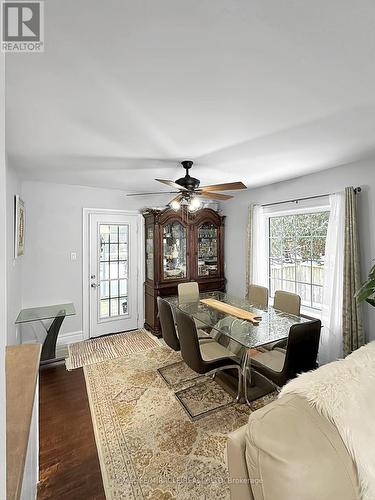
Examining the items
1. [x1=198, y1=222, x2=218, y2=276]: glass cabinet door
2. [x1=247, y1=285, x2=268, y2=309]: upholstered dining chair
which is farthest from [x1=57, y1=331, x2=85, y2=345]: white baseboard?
[x1=247, y1=285, x2=268, y2=309]: upholstered dining chair

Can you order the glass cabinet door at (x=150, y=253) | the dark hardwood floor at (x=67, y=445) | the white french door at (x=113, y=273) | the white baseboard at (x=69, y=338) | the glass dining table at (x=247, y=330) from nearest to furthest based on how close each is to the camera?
1. the dark hardwood floor at (x=67, y=445)
2. the glass dining table at (x=247, y=330)
3. the white baseboard at (x=69, y=338)
4. the white french door at (x=113, y=273)
5. the glass cabinet door at (x=150, y=253)

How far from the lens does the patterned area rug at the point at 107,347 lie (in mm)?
3193

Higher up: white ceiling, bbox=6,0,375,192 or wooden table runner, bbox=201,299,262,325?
white ceiling, bbox=6,0,375,192

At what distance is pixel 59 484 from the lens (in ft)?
5.16

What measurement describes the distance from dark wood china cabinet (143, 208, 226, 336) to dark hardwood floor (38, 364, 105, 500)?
5.33 feet

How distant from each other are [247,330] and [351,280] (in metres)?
1.31

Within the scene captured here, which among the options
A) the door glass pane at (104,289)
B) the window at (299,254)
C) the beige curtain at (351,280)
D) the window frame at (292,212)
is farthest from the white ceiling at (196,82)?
the door glass pane at (104,289)

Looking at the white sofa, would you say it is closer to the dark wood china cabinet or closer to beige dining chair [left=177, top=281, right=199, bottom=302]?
beige dining chair [left=177, top=281, right=199, bottom=302]

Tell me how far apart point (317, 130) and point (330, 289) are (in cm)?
181

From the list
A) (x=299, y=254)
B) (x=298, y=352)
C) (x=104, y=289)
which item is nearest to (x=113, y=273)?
(x=104, y=289)

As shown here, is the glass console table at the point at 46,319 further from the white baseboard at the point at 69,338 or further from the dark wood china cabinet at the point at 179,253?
the dark wood china cabinet at the point at 179,253

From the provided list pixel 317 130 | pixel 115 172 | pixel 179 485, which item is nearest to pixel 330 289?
pixel 317 130

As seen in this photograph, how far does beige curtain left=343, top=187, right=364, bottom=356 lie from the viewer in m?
2.60

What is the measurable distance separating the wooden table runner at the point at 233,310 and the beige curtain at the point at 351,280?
0.97m
